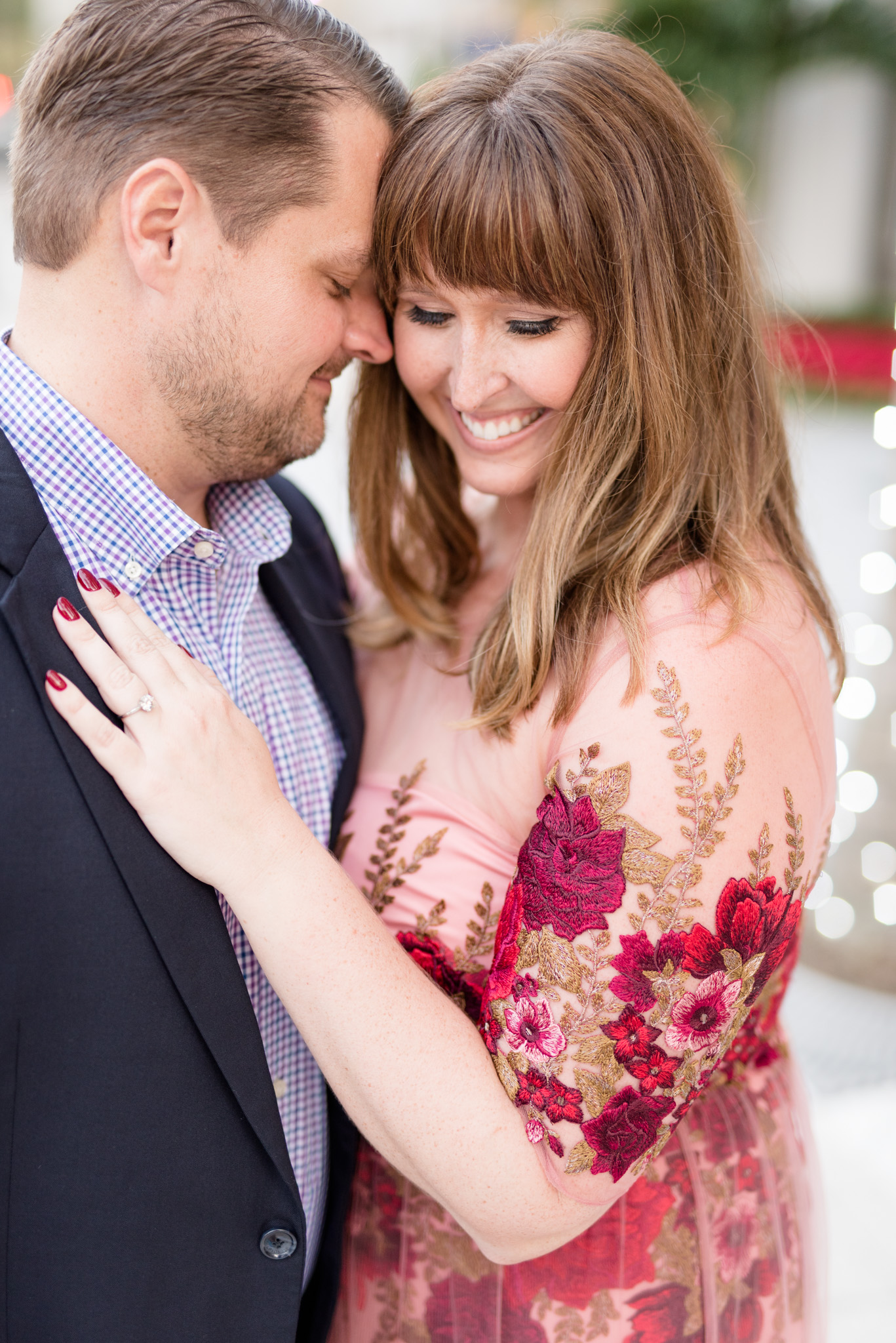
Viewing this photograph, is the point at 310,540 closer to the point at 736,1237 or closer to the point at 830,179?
the point at 736,1237

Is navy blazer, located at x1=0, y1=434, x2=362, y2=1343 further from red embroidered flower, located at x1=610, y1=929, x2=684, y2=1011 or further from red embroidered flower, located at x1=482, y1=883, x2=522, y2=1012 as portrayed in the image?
red embroidered flower, located at x1=610, y1=929, x2=684, y2=1011

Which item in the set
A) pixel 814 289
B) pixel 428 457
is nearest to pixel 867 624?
pixel 428 457

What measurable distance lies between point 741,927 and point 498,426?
2.33 feet

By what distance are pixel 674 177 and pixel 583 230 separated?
166mm

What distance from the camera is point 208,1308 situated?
1.12m

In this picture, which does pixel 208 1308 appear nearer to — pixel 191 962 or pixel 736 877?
pixel 191 962

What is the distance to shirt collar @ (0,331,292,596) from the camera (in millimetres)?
1198

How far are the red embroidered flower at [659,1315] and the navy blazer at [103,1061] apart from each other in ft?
1.43

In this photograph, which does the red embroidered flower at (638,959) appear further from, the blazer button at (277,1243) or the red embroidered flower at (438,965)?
the blazer button at (277,1243)

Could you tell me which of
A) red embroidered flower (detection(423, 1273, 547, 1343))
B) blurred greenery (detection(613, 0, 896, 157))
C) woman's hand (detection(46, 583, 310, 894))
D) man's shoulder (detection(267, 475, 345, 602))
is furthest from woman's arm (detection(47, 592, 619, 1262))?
blurred greenery (detection(613, 0, 896, 157))

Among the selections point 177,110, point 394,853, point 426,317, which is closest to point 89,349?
point 177,110

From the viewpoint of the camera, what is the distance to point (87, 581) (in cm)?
110

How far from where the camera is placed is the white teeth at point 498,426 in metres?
1.43

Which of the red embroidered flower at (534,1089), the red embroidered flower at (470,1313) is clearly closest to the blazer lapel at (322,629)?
the red embroidered flower at (534,1089)
